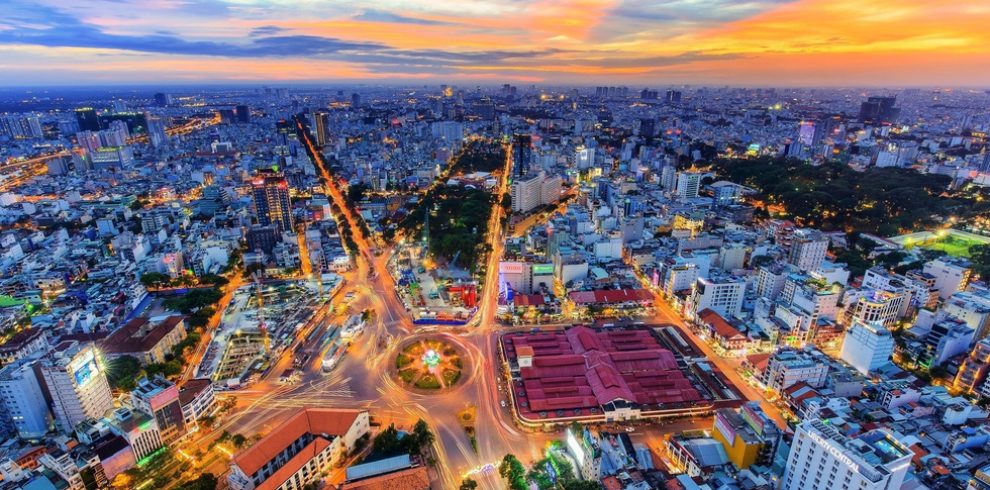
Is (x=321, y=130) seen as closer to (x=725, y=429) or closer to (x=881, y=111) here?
(x=725, y=429)

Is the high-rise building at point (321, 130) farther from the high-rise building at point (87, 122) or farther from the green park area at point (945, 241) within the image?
the green park area at point (945, 241)

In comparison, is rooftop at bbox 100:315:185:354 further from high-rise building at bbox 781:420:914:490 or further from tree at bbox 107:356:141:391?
high-rise building at bbox 781:420:914:490

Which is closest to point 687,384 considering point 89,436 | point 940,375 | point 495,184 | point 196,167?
point 940,375

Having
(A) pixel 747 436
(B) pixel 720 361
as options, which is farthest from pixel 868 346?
(A) pixel 747 436

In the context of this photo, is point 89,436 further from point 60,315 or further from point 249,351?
point 60,315

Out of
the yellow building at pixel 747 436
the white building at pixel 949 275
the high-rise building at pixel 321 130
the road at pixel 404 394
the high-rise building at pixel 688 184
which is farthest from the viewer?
the high-rise building at pixel 321 130

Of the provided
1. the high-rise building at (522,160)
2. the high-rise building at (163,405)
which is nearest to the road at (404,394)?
the high-rise building at (163,405)
